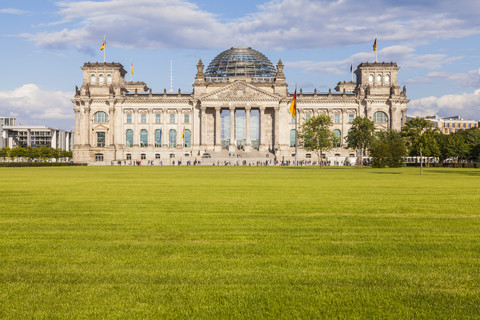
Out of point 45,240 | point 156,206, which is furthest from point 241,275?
point 156,206

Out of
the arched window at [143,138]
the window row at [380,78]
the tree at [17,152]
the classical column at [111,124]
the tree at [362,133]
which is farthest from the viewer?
the tree at [17,152]

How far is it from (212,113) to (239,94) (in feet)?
35.1

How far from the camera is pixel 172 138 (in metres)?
140

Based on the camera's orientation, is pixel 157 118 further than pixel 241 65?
No

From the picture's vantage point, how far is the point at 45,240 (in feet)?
37.2

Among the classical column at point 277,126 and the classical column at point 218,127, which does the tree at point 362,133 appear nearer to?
the classical column at point 277,126

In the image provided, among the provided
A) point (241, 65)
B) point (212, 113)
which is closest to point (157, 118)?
point (212, 113)

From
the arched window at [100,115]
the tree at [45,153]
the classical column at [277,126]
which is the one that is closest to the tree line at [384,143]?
the classical column at [277,126]

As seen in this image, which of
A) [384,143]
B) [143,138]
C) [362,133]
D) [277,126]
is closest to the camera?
[384,143]

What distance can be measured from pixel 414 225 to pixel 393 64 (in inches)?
5240

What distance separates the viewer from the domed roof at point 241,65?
146 meters

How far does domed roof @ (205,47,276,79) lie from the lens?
146m

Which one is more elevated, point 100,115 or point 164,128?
point 100,115

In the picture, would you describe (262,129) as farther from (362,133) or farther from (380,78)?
(362,133)
